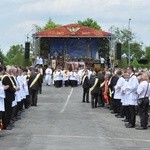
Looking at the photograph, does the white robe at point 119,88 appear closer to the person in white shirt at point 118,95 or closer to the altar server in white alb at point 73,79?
the person in white shirt at point 118,95

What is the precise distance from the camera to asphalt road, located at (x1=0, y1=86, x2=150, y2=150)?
1498 cm

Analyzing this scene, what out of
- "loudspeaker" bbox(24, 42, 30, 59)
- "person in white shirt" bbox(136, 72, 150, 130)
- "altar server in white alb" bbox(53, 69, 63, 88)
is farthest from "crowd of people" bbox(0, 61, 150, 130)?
"loudspeaker" bbox(24, 42, 30, 59)

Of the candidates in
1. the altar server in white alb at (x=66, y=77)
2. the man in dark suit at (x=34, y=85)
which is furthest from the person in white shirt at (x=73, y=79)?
the man in dark suit at (x=34, y=85)

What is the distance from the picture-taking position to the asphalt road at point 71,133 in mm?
14984

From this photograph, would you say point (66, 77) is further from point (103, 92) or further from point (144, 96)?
point (144, 96)

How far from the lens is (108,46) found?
61.2 meters

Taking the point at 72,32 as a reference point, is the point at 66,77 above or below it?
below

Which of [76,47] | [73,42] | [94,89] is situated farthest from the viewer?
[73,42]

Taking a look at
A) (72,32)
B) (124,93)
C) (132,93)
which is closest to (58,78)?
(72,32)

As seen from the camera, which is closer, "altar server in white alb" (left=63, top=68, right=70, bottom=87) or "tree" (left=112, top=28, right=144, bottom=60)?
"altar server in white alb" (left=63, top=68, right=70, bottom=87)

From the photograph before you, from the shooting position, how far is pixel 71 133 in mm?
17656

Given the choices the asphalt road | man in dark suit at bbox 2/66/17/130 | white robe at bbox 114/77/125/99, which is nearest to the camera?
the asphalt road

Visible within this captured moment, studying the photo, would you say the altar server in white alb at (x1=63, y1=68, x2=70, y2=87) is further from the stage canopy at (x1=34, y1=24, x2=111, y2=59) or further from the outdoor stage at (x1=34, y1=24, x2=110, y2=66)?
the stage canopy at (x1=34, y1=24, x2=111, y2=59)

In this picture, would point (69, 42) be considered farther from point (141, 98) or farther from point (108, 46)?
point (141, 98)
